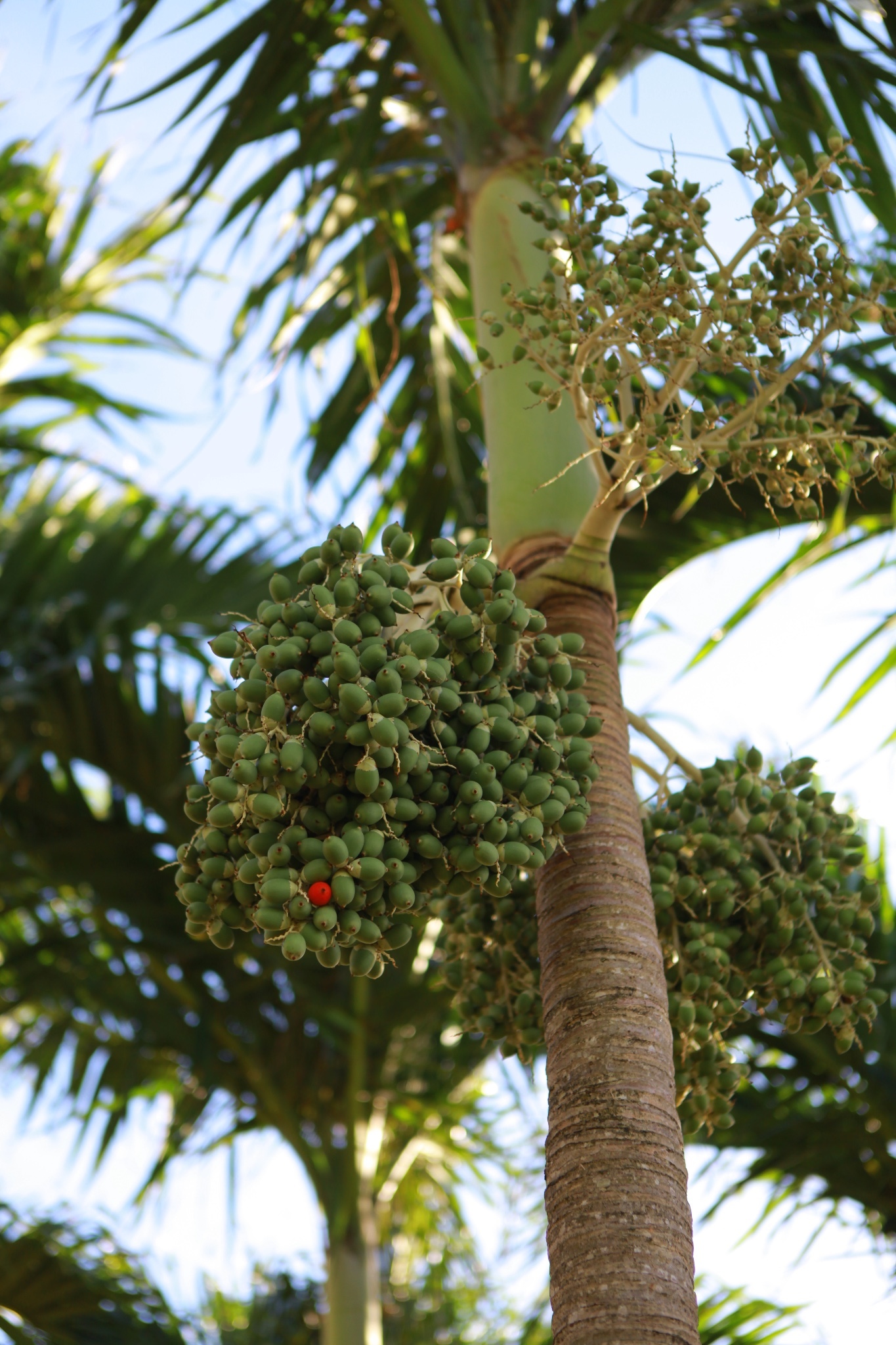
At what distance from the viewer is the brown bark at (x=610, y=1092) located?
1492 millimetres

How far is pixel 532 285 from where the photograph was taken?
2488 millimetres

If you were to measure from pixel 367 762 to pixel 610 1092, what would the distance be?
1.76ft

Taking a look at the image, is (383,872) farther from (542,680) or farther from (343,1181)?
(343,1181)

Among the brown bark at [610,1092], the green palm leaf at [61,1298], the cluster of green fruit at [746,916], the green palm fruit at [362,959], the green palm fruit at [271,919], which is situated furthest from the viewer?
the green palm leaf at [61,1298]

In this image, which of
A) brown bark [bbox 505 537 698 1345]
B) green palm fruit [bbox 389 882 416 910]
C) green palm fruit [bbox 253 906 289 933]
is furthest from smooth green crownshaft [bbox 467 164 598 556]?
green palm fruit [bbox 253 906 289 933]

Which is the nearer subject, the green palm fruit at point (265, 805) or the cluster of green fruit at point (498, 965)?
the green palm fruit at point (265, 805)

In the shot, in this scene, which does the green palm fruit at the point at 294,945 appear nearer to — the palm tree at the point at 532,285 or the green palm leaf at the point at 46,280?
the palm tree at the point at 532,285

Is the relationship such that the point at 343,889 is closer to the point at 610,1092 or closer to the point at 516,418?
the point at 610,1092

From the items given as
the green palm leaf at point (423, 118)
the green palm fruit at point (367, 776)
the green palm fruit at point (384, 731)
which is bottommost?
the green palm fruit at point (367, 776)

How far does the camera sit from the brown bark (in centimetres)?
149

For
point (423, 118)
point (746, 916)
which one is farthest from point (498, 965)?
point (423, 118)

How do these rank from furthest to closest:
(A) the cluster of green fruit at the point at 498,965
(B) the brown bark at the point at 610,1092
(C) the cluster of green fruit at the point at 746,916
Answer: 1. (A) the cluster of green fruit at the point at 498,965
2. (C) the cluster of green fruit at the point at 746,916
3. (B) the brown bark at the point at 610,1092

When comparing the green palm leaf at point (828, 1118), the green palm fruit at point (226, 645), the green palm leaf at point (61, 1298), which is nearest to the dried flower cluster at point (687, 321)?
the green palm fruit at point (226, 645)

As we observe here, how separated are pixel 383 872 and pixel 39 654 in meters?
3.12
